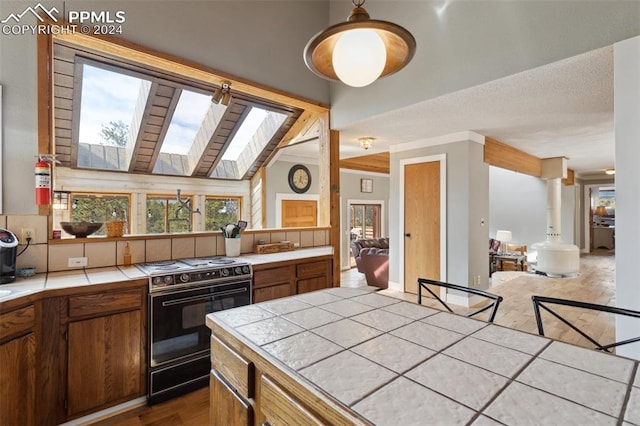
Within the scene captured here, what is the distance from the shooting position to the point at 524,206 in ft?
27.6

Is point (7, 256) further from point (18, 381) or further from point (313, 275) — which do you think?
point (313, 275)

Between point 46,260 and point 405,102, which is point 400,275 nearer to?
point 405,102

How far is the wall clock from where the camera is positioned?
611 cm

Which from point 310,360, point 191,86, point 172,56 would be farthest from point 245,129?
point 310,360

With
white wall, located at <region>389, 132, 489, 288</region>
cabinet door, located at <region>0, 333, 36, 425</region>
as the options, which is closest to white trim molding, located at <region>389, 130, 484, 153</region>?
white wall, located at <region>389, 132, 489, 288</region>

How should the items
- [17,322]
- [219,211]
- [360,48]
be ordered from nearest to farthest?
[360,48] < [17,322] < [219,211]

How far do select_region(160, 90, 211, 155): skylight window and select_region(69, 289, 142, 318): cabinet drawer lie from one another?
267cm

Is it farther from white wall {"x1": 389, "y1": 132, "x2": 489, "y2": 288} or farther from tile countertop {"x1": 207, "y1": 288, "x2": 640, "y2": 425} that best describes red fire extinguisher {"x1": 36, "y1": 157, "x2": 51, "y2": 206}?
white wall {"x1": 389, "y1": 132, "x2": 489, "y2": 288}

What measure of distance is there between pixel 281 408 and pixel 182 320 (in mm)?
1663

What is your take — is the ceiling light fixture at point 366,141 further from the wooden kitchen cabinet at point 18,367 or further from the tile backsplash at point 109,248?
the wooden kitchen cabinet at point 18,367

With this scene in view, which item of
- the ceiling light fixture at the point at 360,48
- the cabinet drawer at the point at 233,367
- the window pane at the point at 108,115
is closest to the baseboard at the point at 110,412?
the cabinet drawer at the point at 233,367

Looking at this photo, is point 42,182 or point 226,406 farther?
point 42,182

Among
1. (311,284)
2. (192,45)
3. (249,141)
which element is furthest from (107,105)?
(311,284)

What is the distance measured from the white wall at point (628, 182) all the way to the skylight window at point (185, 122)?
3.95m
